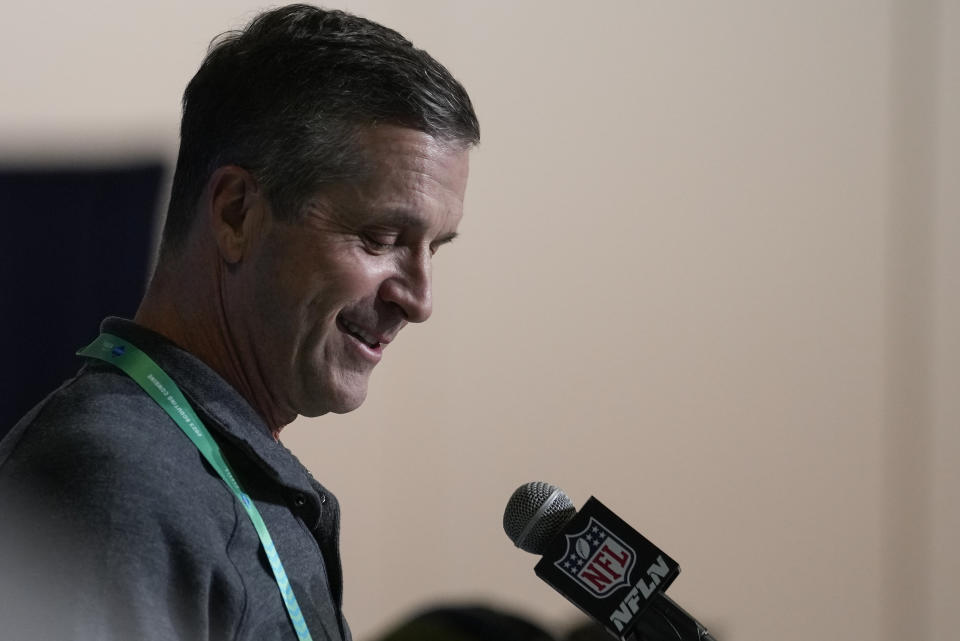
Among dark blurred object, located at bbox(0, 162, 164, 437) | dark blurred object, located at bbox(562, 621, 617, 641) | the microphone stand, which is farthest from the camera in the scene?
dark blurred object, located at bbox(0, 162, 164, 437)

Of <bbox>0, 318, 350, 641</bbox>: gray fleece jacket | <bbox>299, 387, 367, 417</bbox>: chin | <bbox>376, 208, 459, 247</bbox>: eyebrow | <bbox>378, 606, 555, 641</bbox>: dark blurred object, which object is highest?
<bbox>376, 208, 459, 247</bbox>: eyebrow

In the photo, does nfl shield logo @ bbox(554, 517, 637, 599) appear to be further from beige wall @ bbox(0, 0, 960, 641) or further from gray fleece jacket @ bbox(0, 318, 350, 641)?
beige wall @ bbox(0, 0, 960, 641)

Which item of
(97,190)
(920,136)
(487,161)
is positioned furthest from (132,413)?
(920,136)

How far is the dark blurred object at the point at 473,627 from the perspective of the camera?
1429mm

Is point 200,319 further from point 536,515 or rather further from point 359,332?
point 536,515

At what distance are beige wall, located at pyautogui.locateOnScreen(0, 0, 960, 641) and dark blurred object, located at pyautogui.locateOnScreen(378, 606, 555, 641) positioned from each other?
93 centimetres

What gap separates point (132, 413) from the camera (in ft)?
3.33

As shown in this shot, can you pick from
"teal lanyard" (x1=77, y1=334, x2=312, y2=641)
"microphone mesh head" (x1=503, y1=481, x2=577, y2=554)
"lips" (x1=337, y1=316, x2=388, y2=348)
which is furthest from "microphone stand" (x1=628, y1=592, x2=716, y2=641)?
"lips" (x1=337, y1=316, x2=388, y2=348)

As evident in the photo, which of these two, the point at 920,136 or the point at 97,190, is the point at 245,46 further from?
the point at 920,136

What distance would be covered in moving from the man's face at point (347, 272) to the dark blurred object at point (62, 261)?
985 mm

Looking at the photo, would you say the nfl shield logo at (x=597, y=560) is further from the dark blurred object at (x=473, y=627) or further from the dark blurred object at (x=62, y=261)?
the dark blurred object at (x=62, y=261)

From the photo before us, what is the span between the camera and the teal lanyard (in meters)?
1.04

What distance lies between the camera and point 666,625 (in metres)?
1.01

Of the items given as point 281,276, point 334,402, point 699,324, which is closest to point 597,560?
point 334,402
